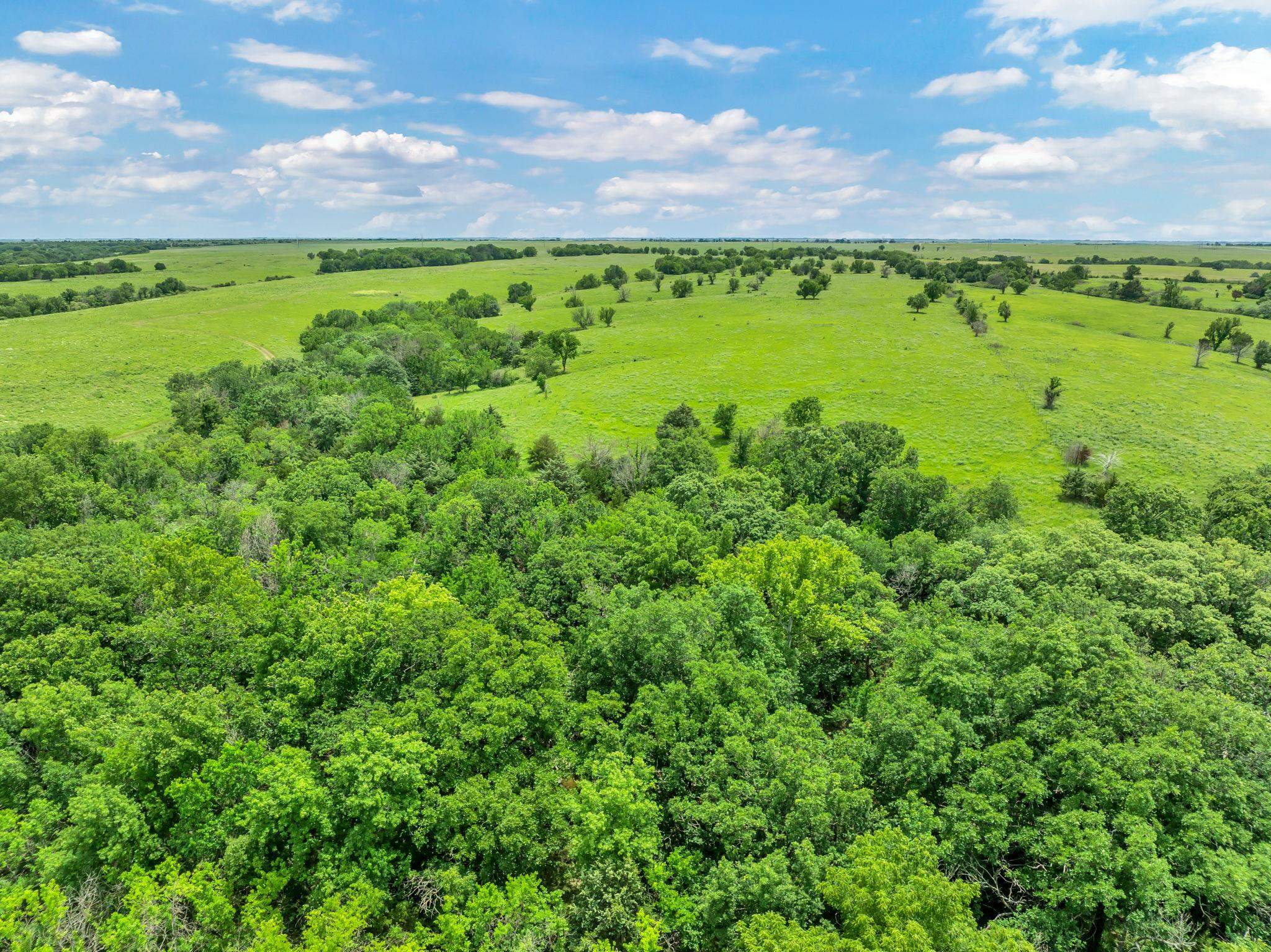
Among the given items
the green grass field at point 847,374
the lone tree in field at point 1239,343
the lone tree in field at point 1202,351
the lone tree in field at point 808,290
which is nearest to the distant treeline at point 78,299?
the green grass field at point 847,374

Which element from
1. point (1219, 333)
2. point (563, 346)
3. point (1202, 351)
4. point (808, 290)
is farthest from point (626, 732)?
point (808, 290)

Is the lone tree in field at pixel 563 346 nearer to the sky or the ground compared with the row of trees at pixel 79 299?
nearer to the ground

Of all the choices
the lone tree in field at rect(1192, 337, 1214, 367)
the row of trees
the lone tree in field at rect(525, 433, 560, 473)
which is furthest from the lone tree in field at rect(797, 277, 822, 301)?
the row of trees

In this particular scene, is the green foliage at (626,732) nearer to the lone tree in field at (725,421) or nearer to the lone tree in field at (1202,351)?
the lone tree in field at (725,421)

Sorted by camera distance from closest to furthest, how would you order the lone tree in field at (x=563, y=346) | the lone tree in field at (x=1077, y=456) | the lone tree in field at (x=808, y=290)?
the lone tree in field at (x=1077, y=456), the lone tree in field at (x=563, y=346), the lone tree in field at (x=808, y=290)

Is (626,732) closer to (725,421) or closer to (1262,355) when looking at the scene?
(725,421)

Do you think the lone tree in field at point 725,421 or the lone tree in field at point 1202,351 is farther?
the lone tree in field at point 1202,351

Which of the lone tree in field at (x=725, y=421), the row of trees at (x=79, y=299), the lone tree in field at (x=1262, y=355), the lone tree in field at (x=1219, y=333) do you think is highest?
the row of trees at (x=79, y=299)
